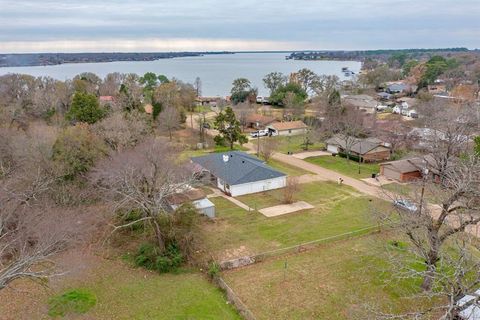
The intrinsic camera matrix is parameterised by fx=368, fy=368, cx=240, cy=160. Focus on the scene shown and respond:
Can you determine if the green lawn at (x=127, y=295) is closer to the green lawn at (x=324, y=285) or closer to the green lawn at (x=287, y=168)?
the green lawn at (x=324, y=285)

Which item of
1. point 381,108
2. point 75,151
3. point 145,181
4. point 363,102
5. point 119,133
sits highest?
point 119,133

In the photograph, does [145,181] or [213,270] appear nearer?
[213,270]

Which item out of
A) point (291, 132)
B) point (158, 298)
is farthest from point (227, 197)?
point (291, 132)

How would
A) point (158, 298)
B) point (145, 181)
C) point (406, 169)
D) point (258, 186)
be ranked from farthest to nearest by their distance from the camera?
point (406, 169)
point (258, 186)
point (145, 181)
point (158, 298)

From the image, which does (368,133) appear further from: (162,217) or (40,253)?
(40,253)

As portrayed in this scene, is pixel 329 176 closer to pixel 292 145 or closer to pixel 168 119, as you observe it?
pixel 292 145

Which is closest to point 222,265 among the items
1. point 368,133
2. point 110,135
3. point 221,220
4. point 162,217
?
point 162,217

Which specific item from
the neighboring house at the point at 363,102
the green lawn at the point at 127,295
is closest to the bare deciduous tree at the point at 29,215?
the green lawn at the point at 127,295
